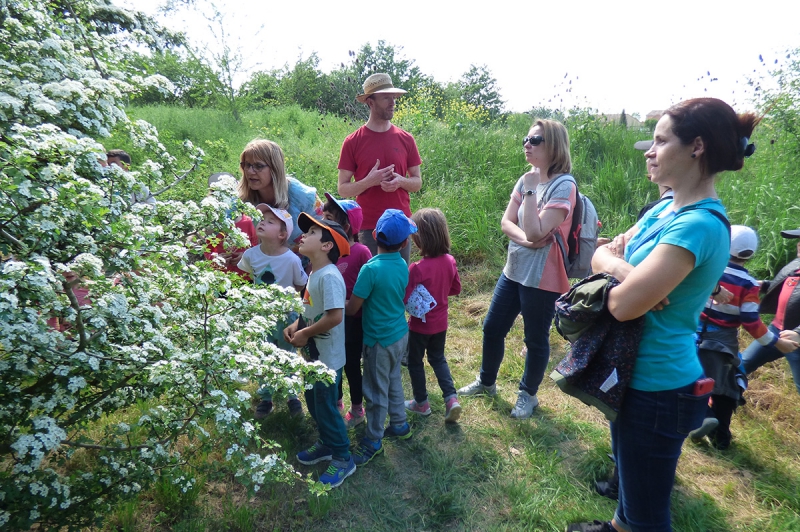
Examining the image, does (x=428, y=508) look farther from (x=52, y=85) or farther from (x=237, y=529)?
(x=52, y=85)

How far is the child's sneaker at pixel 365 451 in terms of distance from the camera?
304cm

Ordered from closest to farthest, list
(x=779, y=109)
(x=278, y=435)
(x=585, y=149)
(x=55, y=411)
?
(x=55, y=411), (x=278, y=435), (x=779, y=109), (x=585, y=149)

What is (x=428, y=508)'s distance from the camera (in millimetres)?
2742

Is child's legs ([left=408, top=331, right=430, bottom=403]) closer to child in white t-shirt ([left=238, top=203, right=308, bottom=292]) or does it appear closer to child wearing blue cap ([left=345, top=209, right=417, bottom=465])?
child wearing blue cap ([left=345, top=209, right=417, bottom=465])

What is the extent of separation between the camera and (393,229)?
9.72 ft

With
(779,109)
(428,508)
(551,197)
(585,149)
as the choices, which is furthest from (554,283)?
(585,149)

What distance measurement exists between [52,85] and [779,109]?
6895mm

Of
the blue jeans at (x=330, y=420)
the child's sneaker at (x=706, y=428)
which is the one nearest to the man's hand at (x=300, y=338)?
the blue jeans at (x=330, y=420)

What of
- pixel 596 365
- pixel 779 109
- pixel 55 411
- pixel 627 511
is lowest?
pixel 627 511

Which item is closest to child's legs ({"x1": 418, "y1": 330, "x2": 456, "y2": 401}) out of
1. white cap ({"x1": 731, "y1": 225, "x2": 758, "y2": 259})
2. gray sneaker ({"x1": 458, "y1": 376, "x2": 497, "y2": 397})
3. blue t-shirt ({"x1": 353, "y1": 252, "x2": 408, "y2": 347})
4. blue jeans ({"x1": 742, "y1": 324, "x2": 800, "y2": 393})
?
gray sneaker ({"x1": 458, "y1": 376, "x2": 497, "y2": 397})

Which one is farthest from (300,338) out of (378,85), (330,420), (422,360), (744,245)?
(744,245)

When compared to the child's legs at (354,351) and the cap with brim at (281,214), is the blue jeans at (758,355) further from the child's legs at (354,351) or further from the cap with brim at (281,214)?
the cap with brim at (281,214)

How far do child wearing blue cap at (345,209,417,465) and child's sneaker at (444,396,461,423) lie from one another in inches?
19.7

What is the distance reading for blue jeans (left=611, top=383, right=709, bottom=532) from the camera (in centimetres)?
177
